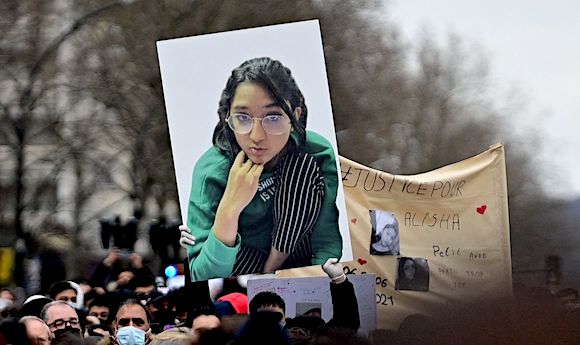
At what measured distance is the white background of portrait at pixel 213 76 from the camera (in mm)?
5789

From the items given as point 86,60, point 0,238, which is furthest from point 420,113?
point 0,238

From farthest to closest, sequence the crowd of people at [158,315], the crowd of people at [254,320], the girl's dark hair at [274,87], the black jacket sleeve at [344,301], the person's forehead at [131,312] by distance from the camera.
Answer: the person's forehead at [131,312] < the black jacket sleeve at [344,301] < the girl's dark hair at [274,87] < the crowd of people at [254,320] < the crowd of people at [158,315]

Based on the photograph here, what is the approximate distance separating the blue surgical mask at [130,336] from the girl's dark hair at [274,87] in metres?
1.04

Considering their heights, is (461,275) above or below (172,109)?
below

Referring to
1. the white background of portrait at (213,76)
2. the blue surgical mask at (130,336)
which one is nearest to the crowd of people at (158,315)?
Answer: the blue surgical mask at (130,336)

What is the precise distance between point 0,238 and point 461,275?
11.5 metres

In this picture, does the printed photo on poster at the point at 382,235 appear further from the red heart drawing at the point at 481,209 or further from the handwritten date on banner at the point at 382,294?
the red heart drawing at the point at 481,209

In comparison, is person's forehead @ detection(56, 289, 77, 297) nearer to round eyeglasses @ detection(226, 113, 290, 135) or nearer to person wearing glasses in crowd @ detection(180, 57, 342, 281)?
person wearing glasses in crowd @ detection(180, 57, 342, 281)

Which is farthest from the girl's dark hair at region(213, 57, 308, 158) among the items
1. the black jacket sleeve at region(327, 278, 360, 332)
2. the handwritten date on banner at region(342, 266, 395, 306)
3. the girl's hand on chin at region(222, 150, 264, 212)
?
the handwritten date on banner at region(342, 266, 395, 306)

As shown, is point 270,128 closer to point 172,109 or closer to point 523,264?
point 172,109

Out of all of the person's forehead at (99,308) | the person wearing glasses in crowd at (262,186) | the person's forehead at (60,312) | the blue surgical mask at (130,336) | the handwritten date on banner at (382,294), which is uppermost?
the person wearing glasses in crowd at (262,186)

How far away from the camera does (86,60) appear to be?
19.6 meters

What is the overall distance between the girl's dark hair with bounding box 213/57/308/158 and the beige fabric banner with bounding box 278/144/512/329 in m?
2.32

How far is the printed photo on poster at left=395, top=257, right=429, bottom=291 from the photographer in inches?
321
